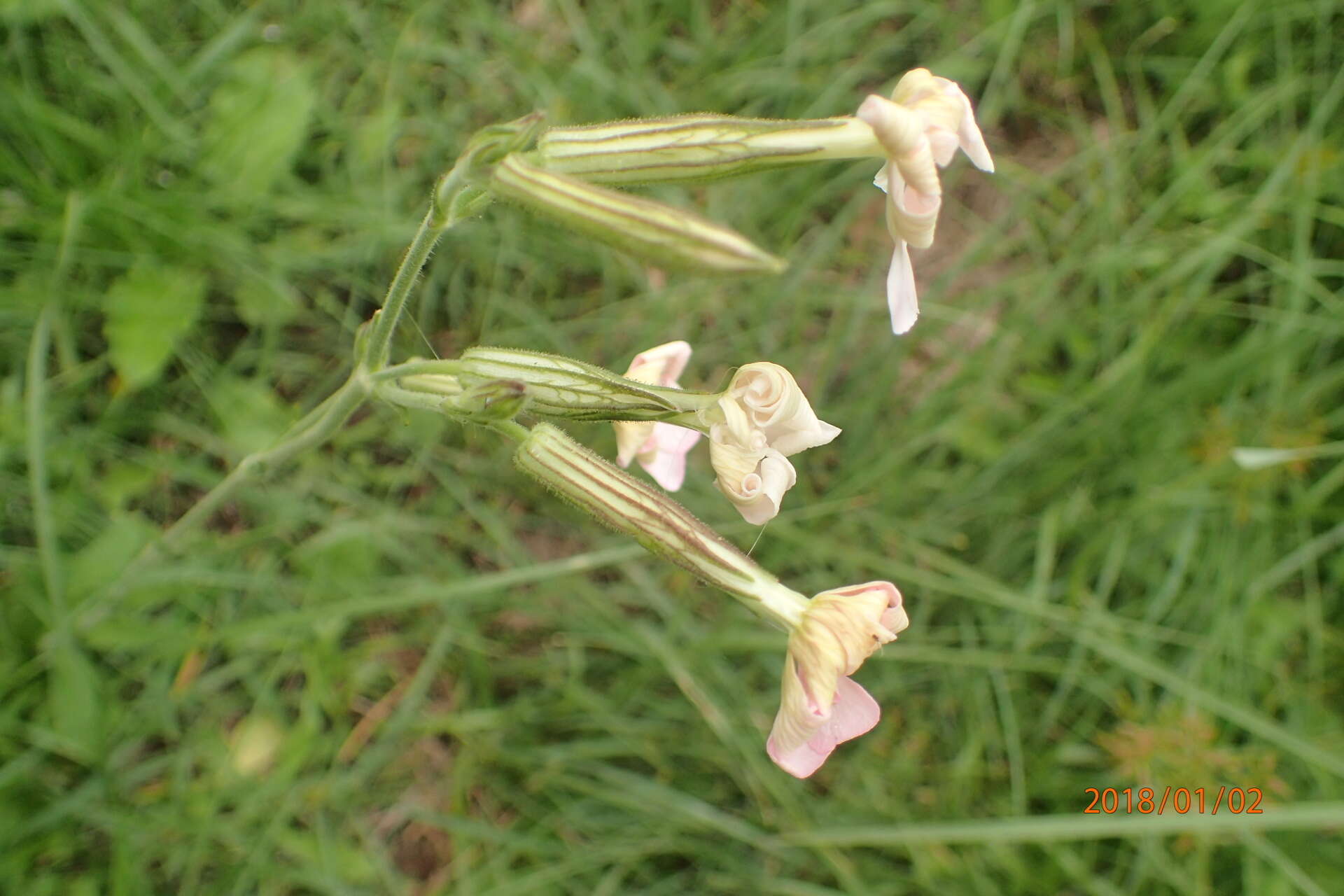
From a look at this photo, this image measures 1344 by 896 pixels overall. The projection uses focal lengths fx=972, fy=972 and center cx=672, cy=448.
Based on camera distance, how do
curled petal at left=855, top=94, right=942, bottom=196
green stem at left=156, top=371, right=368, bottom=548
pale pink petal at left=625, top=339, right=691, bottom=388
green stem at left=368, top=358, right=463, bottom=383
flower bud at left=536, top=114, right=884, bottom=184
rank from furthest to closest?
1. pale pink petal at left=625, top=339, right=691, bottom=388
2. green stem at left=156, top=371, right=368, bottom=548
3. green stem at left=368, top=358, right=463, bottom=383
4. flower bud at left=536, top=114, right=884, bottom=184
5. curled petal at left=855, top=94, right=942, bottom=196

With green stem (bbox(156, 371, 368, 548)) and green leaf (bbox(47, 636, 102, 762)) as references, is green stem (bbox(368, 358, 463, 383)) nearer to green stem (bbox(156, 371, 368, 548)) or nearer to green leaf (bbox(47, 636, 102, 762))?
green stem (bbox(156, 371, 368, 548))

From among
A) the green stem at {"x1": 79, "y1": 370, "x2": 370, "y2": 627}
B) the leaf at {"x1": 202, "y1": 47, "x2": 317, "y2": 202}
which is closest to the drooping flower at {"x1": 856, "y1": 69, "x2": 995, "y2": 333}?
the green stem at {"x1": 79, "y1": 370, "x2": 370, "y2": 627}

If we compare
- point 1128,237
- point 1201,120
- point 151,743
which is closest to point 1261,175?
point 1201,120

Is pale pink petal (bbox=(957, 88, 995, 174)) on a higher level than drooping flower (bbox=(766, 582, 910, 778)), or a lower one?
higher

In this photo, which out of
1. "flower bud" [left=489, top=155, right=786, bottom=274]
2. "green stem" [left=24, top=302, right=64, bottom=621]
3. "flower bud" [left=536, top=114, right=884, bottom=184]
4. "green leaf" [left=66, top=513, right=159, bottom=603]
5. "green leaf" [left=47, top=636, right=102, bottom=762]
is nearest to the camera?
"flower bud" [left=489, top=155, right=786, bottom=274]

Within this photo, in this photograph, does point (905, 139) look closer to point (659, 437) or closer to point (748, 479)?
point (748, 479)

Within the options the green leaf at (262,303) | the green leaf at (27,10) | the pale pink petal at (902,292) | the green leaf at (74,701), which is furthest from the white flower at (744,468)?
the green leaf at (27,10)

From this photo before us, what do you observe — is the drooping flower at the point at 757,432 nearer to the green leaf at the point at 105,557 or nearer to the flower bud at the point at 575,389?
the flower bud at the point at 575,389

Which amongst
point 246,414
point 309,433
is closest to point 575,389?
point 309,433
